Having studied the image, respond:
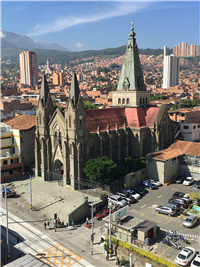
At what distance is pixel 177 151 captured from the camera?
59.8 metres

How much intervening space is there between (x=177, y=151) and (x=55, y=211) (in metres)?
30.7

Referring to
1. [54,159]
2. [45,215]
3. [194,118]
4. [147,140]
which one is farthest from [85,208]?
[194,118]

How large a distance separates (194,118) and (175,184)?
36146 mm

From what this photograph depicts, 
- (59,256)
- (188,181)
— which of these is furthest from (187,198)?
(59,256)

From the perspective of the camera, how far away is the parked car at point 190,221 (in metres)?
38.3

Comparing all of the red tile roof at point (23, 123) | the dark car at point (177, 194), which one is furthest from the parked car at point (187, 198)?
the red tile roof at point (23, 123)

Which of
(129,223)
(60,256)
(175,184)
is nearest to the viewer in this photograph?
(60,256)

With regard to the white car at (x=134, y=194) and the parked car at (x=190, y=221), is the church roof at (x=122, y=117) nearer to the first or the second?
the white car at (x=134, y=194)

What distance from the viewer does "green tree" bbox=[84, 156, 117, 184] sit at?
47844 mm

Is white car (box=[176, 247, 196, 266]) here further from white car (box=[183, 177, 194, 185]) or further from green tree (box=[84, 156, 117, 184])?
white car (box=[183, 177, 194, 185])

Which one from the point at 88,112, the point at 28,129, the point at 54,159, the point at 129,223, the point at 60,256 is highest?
the point at 88,112

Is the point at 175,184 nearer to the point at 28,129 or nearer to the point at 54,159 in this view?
the point at 54,159

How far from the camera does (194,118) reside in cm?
8462

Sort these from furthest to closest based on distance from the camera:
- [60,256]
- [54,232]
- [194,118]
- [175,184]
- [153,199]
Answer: [194,118]
[175,184]
[153,199]
[54,232]
[60,256]
